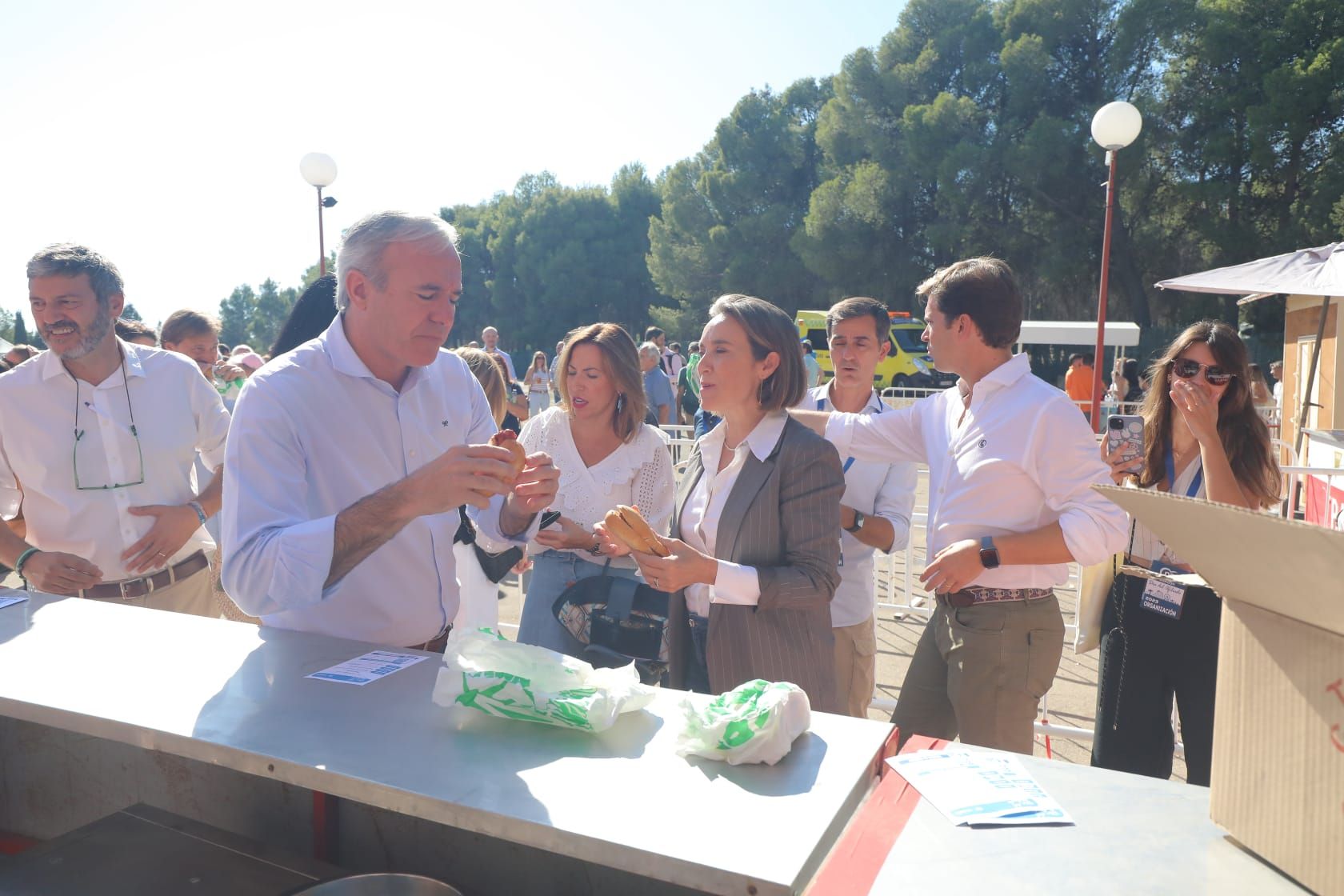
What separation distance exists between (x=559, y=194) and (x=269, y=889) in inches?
2501

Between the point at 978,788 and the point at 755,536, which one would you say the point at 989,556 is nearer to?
the point at 755,536

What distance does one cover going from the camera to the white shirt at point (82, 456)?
332cm

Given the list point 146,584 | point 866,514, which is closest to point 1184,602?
point 866,514

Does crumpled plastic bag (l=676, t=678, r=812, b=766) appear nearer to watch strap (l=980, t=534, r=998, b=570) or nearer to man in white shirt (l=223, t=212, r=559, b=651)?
man in white shirt (l=223, t=212, r=559, b=651)

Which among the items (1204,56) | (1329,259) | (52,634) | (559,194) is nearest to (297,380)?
(52,634)

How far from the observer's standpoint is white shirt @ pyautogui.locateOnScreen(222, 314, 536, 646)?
5.98 feet

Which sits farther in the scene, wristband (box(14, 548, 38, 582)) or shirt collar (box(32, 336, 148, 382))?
shirt collar (box(32, 336, 148, 382))

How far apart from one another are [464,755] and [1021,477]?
6.31 feet

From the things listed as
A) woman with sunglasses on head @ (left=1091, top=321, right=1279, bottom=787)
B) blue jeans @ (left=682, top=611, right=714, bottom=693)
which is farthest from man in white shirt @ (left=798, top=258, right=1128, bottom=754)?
blue jeans @ (left=682, top=611, right=714, bottom=693)

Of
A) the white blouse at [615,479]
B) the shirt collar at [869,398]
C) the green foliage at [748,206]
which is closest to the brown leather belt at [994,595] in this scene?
the shirt collar at [869,398]

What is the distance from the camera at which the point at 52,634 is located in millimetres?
2080

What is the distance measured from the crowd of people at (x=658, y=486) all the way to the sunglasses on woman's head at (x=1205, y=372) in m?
0.01

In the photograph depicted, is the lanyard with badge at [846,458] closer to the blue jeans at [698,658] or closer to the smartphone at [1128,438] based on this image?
the blue jeans at [698,658]

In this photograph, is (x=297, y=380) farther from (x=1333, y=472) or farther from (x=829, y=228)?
(x=829, y=228)
